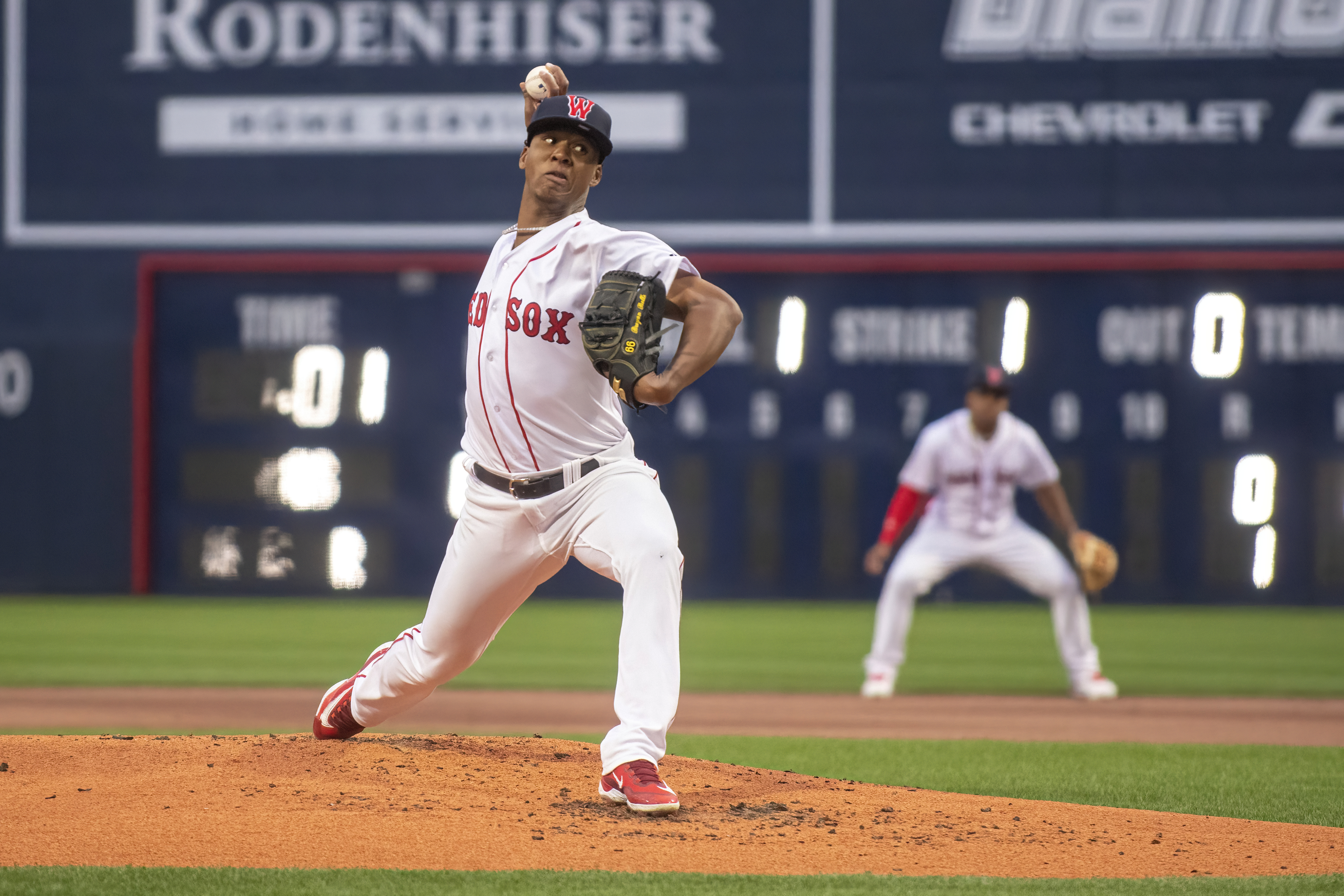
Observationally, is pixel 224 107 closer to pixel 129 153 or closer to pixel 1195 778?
pixel 129 153

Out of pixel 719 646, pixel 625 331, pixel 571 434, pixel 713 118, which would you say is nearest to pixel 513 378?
pixel 571 434

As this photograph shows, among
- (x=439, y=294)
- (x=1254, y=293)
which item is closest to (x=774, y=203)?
(x=439, y=294)

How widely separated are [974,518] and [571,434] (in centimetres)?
497

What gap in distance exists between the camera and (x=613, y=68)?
1440 cm

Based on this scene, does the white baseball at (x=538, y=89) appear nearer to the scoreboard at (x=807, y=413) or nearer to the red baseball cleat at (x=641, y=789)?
the red baseball cleat at (x=641, y=789)

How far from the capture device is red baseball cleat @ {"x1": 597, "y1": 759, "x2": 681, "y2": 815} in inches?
163

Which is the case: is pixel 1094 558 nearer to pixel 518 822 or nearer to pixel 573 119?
pixel 573 119

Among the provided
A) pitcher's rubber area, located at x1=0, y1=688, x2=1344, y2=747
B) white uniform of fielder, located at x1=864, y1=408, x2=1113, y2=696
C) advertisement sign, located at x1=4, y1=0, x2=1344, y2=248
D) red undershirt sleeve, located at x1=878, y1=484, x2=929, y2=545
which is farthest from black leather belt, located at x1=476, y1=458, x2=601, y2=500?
advertisement sign, located at x1=4, y1=0, x2=1344, y2=248

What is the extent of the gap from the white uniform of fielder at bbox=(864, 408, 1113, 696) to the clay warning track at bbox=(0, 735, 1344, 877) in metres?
4.00

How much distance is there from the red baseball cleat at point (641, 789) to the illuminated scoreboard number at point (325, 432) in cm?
938

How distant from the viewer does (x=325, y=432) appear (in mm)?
13438

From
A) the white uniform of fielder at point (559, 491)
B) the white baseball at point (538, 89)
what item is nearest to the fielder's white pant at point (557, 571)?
the white uniform of fielder at point (559, 491)

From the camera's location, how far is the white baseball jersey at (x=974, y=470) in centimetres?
889

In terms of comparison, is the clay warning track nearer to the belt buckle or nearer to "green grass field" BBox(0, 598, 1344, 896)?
"green grass field" BBox(0, 598, 1344, 896)
